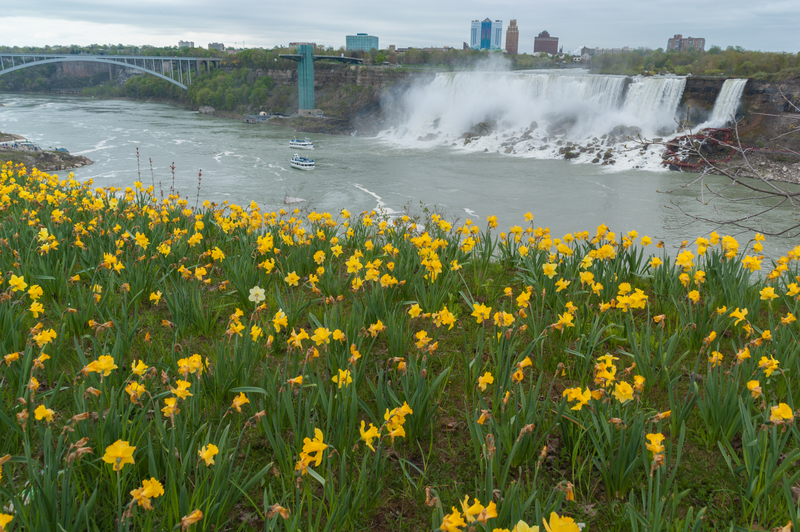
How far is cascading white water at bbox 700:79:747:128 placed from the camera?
27625mm

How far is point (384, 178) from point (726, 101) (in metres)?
19.7

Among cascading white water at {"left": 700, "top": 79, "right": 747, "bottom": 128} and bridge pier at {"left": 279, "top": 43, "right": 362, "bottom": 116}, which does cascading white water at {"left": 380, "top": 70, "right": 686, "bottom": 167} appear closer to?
cascading white water at {"left": 700, "top": 79, "right": 747, "bottom": 128}

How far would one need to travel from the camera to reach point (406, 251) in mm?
4344

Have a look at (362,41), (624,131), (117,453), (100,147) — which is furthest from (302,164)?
(362,41)

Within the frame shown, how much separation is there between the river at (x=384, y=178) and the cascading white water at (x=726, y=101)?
619 cm

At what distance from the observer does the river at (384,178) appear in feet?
56.0

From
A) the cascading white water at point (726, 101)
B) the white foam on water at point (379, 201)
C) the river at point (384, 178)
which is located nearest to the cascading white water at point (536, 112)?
the cascading white water at point (726, 101)

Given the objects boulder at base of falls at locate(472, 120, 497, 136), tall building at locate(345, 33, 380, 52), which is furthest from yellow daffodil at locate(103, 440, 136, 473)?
tall building at locate(345, 33, 380, 52)

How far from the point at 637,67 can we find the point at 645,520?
173 feet

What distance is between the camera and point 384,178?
23469 millimetres

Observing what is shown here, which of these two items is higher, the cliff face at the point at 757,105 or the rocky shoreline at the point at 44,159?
the cliff face at the point at 757,105

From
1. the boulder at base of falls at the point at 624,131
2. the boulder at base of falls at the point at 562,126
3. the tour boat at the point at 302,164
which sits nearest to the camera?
the tour boat at the point at 302,164

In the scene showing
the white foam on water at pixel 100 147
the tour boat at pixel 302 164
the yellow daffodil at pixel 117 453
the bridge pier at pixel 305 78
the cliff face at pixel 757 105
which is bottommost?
the tour boat at pixel 302 164

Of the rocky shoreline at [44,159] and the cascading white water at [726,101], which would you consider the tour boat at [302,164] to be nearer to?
the rocky shoreline at [44,159]
